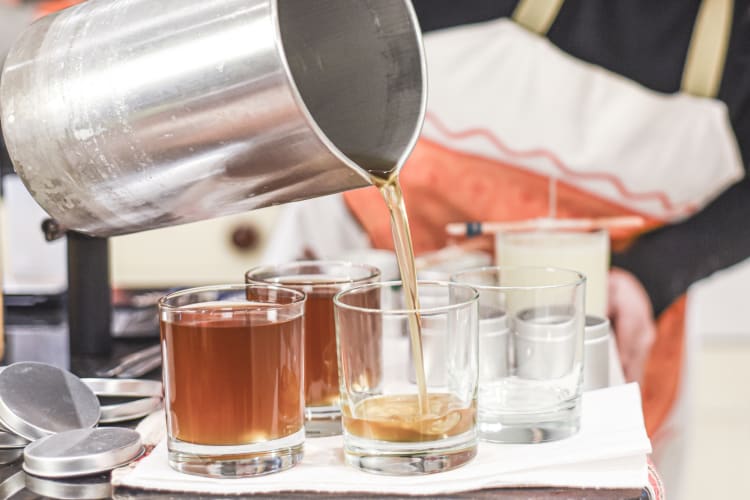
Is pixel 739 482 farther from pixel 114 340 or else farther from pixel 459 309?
pixel 459 309

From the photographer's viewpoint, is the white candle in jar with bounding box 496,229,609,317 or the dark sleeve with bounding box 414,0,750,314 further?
the dark sleeve with bounding box 414,0,750,314

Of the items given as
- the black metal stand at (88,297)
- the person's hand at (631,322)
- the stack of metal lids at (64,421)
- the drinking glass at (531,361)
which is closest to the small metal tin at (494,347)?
the drinking glass at (531,361)

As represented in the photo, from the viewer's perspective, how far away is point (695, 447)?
2744 mm

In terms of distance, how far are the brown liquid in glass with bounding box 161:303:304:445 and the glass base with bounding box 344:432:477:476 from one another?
58mm

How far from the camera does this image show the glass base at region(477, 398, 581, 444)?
70cm

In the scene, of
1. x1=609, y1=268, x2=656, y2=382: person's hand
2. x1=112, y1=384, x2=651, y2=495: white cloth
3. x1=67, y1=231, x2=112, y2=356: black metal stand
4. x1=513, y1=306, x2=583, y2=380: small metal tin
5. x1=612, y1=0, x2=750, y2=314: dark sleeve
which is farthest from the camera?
x1=612, y1=0, x2=750, y2=314: dark sleeve

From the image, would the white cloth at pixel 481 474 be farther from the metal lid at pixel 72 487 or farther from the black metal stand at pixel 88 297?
the black metal stand at pixel 88 297

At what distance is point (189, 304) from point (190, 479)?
5.0 inches

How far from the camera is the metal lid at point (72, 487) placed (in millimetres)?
629

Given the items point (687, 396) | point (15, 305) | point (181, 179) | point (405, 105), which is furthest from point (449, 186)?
point (181, 179)

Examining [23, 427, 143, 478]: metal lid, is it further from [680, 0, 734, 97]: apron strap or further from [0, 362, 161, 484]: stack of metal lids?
[680, 0, 734, 97]: apron strap

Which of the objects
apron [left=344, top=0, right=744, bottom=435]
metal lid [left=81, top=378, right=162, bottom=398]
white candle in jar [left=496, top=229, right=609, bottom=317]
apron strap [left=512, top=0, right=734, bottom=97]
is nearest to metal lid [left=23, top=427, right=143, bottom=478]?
metal lid [left=81, top=378, right=162, bottom=398]

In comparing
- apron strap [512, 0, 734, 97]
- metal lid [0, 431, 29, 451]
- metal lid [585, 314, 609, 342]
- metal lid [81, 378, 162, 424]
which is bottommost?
metal lid [0, 431, 29, 451]

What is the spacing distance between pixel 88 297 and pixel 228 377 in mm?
402
